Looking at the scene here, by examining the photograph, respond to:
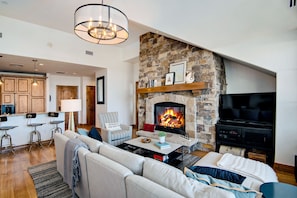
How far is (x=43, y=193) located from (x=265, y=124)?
443cm

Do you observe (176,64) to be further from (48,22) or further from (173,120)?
A: (48,22)

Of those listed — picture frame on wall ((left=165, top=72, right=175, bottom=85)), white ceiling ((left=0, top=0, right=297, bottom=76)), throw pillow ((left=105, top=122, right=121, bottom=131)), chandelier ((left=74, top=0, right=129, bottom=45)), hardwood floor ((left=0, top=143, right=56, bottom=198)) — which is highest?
white ceiling ((left=0, top=0, right=297, bottom=76))

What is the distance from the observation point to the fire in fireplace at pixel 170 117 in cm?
479

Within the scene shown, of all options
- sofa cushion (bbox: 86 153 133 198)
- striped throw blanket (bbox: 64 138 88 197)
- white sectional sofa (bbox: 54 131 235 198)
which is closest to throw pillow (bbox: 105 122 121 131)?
striped throw blanket (bbox: 64 138 88 197)

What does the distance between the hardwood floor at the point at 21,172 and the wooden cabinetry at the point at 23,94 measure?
3.03 metres

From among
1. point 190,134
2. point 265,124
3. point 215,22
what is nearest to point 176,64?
point 215,22

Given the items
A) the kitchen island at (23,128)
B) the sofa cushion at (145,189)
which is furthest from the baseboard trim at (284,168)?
the kitchen island at (23,128)

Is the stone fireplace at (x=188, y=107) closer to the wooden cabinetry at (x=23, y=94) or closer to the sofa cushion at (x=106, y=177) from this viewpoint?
the sofa cushion at (x=106, y=177)

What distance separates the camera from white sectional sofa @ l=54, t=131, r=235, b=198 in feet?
3.72

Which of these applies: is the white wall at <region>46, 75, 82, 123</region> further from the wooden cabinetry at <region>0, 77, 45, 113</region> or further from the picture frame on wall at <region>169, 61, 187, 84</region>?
the picture frame on wall at <region>169, 61, 187, 84</region>

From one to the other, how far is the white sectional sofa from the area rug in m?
0.53

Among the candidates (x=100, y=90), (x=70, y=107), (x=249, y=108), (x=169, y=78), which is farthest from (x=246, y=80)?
(x=100, y=90)

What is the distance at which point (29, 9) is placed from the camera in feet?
12.8

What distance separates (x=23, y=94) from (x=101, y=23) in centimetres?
626
